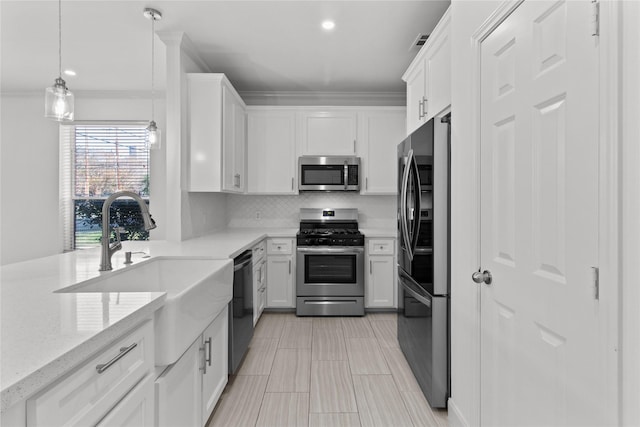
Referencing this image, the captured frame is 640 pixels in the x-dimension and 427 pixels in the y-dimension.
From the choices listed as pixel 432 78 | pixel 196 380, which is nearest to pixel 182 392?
pixel 196 380

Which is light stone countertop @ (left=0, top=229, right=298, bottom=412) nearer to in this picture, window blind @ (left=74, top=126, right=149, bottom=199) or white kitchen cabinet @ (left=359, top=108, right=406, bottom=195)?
window blind @ (left=74, top=126, right=149, bottom=199)

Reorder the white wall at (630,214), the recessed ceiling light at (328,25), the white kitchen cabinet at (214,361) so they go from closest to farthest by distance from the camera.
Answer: the white wall at (630,214), the white kitchen cabinet at (214,361), the recessed ceiling light at (328,25)

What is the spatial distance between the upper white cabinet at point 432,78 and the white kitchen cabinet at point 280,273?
1.87 meters

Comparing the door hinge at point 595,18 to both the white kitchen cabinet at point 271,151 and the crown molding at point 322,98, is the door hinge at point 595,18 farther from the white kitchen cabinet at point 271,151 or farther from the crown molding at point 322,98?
the crown molding at point 322,98

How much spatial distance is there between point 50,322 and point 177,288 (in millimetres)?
1174

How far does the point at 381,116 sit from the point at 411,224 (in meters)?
2.20

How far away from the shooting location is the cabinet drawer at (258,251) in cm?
321

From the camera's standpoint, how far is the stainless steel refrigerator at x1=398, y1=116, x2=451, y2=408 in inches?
77.9

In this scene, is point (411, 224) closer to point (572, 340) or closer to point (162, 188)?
point (572, 340)

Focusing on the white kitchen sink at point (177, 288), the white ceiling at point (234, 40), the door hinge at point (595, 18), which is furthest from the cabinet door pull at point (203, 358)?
the white ceiling at point (234, 40)

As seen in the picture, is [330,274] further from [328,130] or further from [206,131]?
[206,131]

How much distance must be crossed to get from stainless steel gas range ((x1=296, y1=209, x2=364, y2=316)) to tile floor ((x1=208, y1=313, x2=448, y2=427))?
0.35 m

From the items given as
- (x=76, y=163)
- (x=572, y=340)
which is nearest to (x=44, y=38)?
(x=76, y=163)

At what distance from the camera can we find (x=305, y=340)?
313 cm
